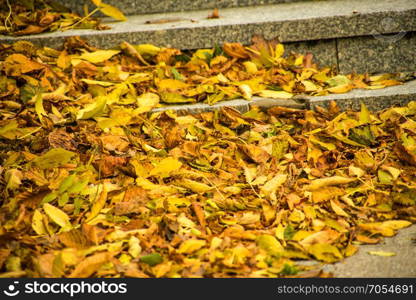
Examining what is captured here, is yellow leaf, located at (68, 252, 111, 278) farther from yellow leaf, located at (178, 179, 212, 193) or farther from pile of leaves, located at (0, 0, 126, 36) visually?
pile of leaves, located at (0, 0, 126, 36)

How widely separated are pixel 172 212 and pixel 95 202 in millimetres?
284

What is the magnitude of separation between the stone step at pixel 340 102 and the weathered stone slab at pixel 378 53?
275mm

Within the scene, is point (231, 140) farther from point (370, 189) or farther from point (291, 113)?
point (370, 189)

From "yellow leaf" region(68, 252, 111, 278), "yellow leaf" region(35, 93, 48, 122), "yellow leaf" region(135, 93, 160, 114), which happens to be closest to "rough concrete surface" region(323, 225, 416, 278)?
"yellow leaf" region(68, 252, 111, 278)

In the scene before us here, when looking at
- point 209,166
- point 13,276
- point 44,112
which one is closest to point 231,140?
point 209,166

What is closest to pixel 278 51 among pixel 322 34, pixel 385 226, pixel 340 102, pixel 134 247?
pixel 322 34

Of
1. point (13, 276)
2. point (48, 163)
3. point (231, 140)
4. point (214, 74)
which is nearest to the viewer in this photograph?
point (13, 276)

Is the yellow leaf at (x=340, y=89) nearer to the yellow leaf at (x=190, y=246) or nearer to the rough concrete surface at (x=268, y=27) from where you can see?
the rough concrete surface at (x=268, y=27)

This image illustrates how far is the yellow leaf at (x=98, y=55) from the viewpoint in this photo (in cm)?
265

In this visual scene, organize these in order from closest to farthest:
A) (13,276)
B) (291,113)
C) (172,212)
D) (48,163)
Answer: (13,276)
(172,212)
(48,163)
(291,113)

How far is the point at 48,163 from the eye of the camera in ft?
6.49

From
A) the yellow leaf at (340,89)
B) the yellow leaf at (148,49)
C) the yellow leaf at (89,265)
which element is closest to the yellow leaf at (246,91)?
the yellow leaf at (340,89)

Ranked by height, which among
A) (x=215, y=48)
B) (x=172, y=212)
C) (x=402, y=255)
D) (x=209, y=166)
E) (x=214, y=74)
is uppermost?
A: (x=215, y=48)

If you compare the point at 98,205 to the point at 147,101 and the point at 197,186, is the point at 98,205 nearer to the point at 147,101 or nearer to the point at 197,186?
the point at 197,186
